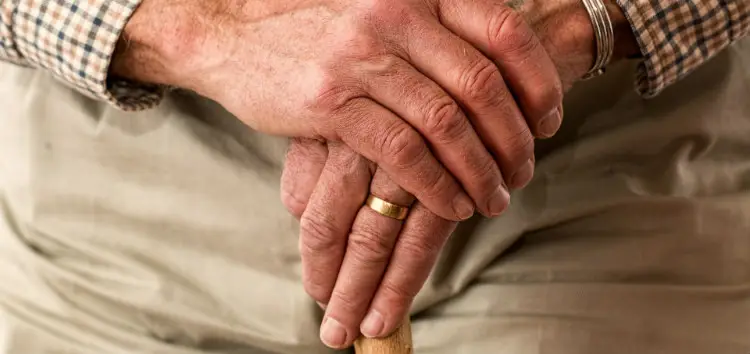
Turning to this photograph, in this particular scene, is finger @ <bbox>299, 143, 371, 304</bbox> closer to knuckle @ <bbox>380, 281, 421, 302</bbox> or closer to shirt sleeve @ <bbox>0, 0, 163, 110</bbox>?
knuckle @ <bbox>380, 281, 421, 302</bbox>

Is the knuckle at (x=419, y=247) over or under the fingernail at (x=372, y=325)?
over

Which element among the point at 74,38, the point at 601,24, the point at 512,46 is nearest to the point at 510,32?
the point at 512,46

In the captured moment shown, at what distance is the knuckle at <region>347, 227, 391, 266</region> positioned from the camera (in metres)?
0.79

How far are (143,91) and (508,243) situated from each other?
475 millimetres

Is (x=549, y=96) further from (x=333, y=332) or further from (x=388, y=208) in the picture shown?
(x=333, y=332)

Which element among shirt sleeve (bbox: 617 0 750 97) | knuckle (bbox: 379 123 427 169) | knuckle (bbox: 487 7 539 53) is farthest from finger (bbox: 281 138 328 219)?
shirt sleeve (bbox: 617 0 750 97)

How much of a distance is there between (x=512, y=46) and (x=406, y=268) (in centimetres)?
25

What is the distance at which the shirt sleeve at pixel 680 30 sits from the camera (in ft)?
2.65

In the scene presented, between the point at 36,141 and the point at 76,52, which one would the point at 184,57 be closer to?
the point at 76,52

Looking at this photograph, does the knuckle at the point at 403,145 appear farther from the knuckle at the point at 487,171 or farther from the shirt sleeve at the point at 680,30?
the shirt sleeve at the point at 680,30

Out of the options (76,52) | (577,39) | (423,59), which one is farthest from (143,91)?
(577,39)

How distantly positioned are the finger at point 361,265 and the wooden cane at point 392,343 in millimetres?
17

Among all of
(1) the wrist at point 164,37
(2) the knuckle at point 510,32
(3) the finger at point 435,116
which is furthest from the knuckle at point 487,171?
(1) the wrist at point 164,37

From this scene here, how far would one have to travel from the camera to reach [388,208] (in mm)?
785
